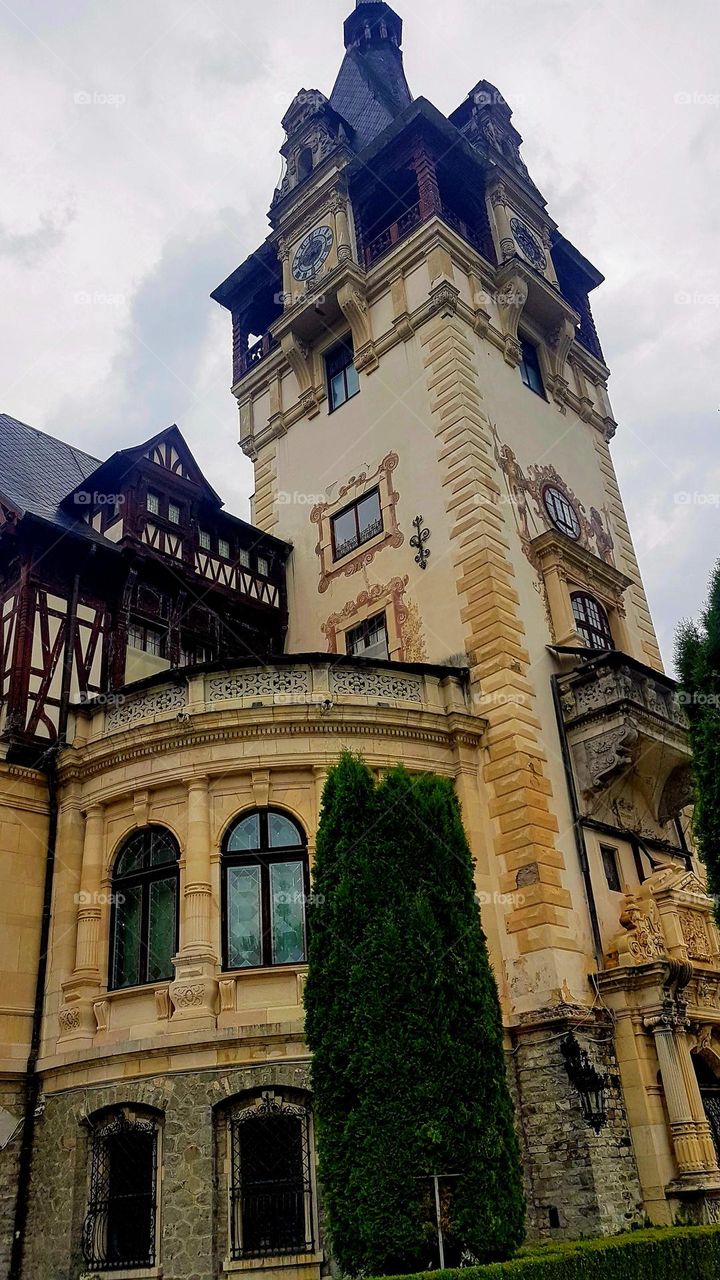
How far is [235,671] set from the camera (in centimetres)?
1836

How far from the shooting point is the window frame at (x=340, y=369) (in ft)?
88.0

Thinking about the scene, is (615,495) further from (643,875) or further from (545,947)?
(545,947)

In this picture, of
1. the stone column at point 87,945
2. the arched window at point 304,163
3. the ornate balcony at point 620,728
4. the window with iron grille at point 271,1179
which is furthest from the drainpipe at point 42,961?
the arched window at point 304,163

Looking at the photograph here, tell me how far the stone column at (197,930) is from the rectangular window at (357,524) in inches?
349

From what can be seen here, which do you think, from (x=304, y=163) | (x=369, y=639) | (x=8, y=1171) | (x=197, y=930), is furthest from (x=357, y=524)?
(x=8, y=1171)

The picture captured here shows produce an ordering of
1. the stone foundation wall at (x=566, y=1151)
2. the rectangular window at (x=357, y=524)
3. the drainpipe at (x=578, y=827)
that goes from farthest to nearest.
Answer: the rectangular window at (x=357, y=524) < the drainpipe at (x=578, y=827) < the stone foundation wall at (x=566, y=1151)

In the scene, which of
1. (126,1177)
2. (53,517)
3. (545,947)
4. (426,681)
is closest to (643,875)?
(545,947)

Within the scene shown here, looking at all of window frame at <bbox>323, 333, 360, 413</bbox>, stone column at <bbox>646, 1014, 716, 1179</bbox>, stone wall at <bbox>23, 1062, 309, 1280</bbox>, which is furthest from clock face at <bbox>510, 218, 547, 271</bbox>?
stone wall at <bbox>23, 1062, 309, 1280</bbox>

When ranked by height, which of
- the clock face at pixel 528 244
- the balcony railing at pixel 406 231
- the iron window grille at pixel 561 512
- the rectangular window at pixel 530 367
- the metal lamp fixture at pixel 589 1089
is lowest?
the metal lamp fixture at pixel 589 1089

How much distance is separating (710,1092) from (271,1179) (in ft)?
26.4

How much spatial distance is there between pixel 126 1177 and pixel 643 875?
11.0 meters

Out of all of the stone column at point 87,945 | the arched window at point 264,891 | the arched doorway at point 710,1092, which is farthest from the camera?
the arched doorway at point 710,1092

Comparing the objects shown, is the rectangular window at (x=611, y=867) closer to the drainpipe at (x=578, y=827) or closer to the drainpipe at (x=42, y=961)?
the drainpipe at (x=578, y=827)

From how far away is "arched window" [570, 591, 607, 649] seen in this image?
22.9 meters
